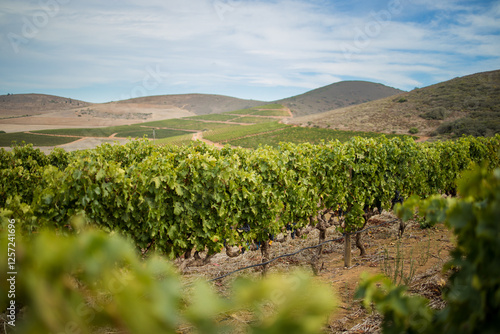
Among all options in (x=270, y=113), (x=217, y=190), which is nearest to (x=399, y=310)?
(x=217, y=190)

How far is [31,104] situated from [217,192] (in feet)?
509

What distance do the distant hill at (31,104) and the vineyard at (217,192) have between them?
134 metres

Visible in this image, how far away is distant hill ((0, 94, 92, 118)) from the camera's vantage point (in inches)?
4365

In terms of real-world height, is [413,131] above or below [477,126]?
below

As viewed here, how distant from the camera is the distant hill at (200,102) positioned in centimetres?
16449

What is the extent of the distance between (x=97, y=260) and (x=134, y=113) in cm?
14270

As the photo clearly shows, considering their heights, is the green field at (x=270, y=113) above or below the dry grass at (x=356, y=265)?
above

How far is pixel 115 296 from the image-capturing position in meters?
0.72

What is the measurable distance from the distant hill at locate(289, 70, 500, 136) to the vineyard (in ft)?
127

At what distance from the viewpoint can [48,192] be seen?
455cm

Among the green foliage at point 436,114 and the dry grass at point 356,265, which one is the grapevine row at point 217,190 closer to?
the dry grass at point 356,265

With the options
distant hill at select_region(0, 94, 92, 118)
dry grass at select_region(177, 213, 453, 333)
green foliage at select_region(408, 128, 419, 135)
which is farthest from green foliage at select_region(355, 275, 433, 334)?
distant hill at select_region(0, 94, 92, 118)

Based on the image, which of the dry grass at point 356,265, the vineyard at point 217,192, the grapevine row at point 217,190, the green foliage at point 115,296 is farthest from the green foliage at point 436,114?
the green foliage at point 115,296

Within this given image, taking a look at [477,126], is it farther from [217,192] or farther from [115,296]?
[115,296]
